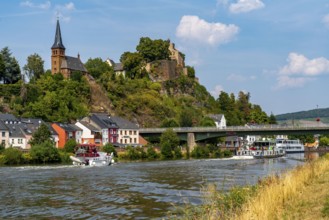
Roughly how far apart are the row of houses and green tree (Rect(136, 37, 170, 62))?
4254 cm

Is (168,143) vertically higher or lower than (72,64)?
lower

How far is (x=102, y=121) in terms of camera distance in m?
101

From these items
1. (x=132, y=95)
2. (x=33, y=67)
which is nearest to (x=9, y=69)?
(x=33, y=67)

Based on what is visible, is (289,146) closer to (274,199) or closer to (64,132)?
(64,132)

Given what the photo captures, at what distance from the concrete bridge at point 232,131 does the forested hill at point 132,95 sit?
10343 mm

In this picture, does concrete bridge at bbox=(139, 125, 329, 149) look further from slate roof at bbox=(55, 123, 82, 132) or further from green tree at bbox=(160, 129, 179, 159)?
slate roof at bbox=(55, 123, 82, 132)

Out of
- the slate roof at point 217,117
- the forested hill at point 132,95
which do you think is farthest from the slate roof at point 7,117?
the slate roof at point 217,117

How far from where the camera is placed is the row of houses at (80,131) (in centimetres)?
8225

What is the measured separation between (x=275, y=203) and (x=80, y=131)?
81037mm

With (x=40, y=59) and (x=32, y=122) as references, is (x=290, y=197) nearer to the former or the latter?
(x=32, y=122)

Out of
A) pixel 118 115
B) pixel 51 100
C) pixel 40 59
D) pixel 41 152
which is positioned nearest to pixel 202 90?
pixel 118 115

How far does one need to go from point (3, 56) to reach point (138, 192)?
266ft

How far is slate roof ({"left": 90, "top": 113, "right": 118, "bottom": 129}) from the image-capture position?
325 ft

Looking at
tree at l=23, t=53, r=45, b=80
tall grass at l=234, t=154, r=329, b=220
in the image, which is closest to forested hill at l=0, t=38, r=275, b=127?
tree at l=23, t=53, r=45, b=80
